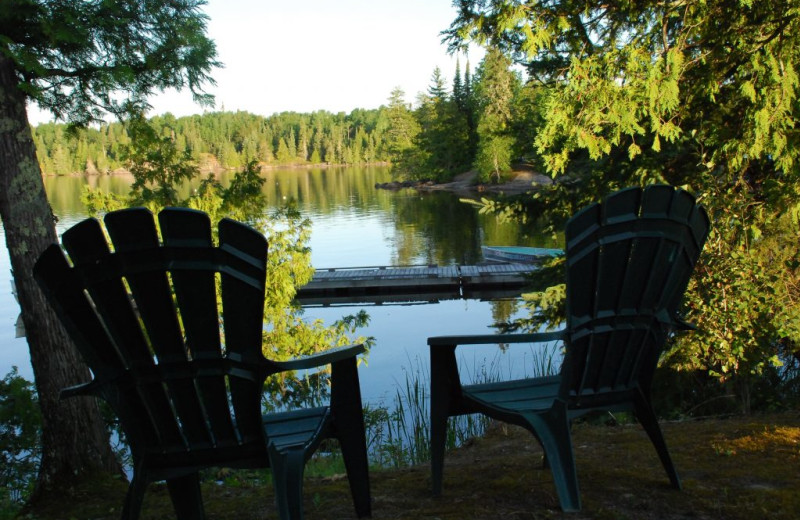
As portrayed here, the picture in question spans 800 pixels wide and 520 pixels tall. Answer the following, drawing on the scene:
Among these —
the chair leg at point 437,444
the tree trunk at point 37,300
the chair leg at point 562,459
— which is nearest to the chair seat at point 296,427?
the chair leg at point 437,444

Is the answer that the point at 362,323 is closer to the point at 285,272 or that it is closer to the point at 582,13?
the point at 285,272

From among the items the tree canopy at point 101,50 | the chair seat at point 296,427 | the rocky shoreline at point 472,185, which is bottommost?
the rocky shoreline at point 472,185

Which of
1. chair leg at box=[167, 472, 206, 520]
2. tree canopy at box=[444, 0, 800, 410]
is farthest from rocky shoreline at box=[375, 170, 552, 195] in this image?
chair leg at box=[167, 472, 206, 520]

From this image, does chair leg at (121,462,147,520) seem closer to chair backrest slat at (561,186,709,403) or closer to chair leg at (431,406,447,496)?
chair leg at (431,406,447,496)

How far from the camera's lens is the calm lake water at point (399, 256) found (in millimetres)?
11117

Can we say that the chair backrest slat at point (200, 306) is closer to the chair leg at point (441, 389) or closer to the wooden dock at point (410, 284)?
the chair leg at point (441, 389)

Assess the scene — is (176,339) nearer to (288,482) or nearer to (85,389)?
(85,389)

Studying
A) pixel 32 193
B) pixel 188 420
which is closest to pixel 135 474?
pixel 188 420

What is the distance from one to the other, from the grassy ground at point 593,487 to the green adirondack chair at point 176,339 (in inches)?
21.4

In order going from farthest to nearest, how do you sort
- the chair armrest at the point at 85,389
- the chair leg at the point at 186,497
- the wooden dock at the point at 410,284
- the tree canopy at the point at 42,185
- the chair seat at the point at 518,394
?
1. the wooden dock at the point at 410,284
2. the tree canopy at the point at 42,185
3. the chair seat at the point at 518,394
4. the chair leg at the point at 186,497
5. the chair armrest at the point at 85,389

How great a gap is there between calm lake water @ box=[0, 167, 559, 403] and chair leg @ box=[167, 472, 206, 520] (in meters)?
4.53

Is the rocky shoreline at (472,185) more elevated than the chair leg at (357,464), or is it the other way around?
the chair leg at (357,464)

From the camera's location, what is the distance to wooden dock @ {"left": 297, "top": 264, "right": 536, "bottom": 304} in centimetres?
1861

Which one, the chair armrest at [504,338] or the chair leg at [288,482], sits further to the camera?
the chair armrest at [504,338]
